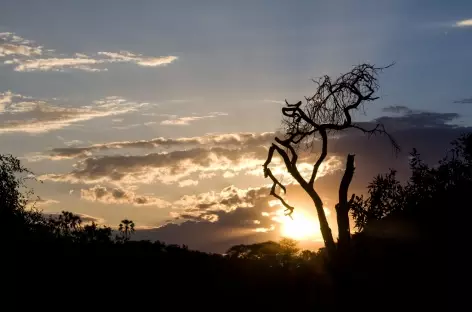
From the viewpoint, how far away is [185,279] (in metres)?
24.4

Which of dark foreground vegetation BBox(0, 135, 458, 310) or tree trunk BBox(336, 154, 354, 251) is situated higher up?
tree trunk BBox(336, 154, 354, 251)

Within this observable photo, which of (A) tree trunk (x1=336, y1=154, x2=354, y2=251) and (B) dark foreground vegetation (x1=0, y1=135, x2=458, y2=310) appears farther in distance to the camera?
(A) tree trunk (x1=336, y1=154, x2=354, y2=251)

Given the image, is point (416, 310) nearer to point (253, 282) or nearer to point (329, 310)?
point (329, 310)

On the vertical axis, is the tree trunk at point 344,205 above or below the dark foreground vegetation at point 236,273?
above

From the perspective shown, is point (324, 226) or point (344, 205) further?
point (324, 226)

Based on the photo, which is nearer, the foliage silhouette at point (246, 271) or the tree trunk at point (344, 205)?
the foliage silhouette at point (246, 271)

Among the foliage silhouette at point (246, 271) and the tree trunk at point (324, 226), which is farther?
the tree trunk at point (324, 226)

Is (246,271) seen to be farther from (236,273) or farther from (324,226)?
(324,226)

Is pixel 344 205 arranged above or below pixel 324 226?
above

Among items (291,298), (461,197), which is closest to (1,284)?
(291,298)

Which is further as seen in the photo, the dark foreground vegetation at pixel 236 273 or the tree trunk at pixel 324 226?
the tree trunk at pixel 324 226

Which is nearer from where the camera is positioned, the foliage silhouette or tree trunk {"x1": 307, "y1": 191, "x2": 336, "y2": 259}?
the foliage silhouette

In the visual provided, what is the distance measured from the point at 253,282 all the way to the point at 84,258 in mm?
6475

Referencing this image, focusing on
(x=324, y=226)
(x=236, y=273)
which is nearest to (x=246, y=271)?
(x=236, y=273)
